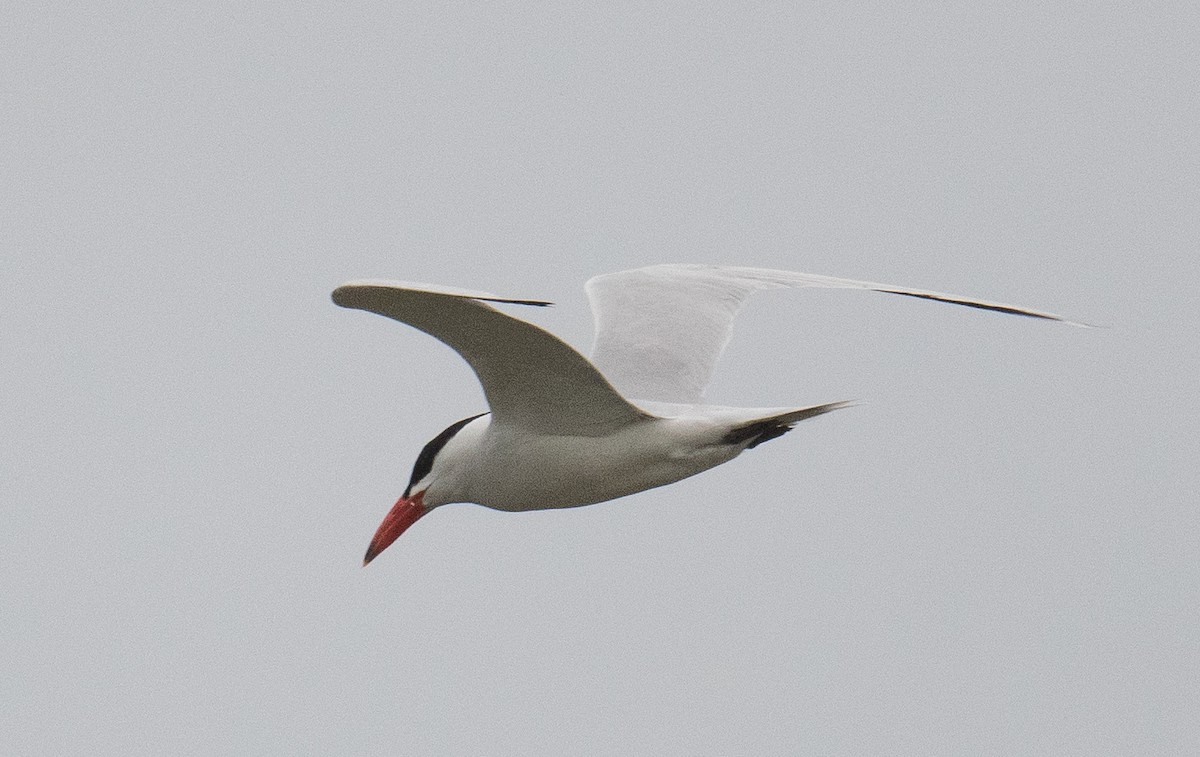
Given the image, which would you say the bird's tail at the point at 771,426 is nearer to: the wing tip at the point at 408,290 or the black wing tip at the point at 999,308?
the black wing tip at the point at 999,308

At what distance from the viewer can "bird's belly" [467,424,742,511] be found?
7797 millimetres

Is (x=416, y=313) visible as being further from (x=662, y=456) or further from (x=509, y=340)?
(x=662, y=456)

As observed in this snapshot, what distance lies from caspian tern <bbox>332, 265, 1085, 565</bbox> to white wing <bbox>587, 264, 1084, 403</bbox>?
0.03ft

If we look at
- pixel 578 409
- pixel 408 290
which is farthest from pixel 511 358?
pixel 408 290

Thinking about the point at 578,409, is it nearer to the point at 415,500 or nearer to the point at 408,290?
the point at 415,500

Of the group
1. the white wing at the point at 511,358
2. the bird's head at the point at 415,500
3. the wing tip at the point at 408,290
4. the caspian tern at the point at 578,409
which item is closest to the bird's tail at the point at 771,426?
the caspian tern at the point at 578,409

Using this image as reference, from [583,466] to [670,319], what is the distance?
5.77ft

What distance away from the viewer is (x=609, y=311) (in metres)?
9.48

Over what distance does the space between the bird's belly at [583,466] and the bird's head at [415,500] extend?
0.31m

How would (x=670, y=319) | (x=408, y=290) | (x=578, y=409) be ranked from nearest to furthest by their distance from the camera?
(x=408, y=290) < (x=578, y=409) < (x=670, y=319)

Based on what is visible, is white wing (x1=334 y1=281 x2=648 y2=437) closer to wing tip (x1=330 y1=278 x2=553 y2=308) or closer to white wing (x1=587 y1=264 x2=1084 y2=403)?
wing tip (x1=330 y1=278 x2=553 y2=308)

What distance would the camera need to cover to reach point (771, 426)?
25.9ft

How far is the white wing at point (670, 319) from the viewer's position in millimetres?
8883

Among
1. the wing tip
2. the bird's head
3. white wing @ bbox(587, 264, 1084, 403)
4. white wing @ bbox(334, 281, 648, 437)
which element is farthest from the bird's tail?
the wing tip
